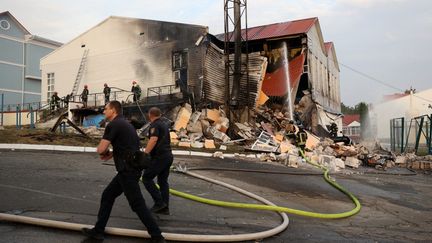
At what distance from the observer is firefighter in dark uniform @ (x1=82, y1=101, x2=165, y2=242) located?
15.3 ft

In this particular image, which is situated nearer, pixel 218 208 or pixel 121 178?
pixel 121 178

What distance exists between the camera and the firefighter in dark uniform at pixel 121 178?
4.66m

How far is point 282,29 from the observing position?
28.8 meters

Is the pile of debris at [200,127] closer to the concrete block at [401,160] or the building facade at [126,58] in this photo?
the building facade at [126,58]

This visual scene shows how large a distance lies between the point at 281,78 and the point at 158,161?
21.4 metres

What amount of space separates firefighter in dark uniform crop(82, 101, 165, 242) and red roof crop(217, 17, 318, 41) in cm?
2392

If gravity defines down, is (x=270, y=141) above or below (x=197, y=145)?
above

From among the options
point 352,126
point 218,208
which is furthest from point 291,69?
point 352,126

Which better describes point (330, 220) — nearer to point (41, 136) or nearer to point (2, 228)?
point (2, 228)

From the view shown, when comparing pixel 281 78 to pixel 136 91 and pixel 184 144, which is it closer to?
pixel 136 91

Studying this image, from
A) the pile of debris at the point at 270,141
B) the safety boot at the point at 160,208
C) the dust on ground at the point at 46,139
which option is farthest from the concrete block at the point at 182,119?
the safety boot at the point at 160,208

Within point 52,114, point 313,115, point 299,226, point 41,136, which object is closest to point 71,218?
point 299,226

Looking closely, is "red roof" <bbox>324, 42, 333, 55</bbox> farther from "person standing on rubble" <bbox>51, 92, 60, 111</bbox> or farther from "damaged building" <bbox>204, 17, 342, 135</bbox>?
"person standing on rubble" <bbox>51, 92, 60, 111</bbox>

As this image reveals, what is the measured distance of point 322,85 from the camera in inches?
1318
